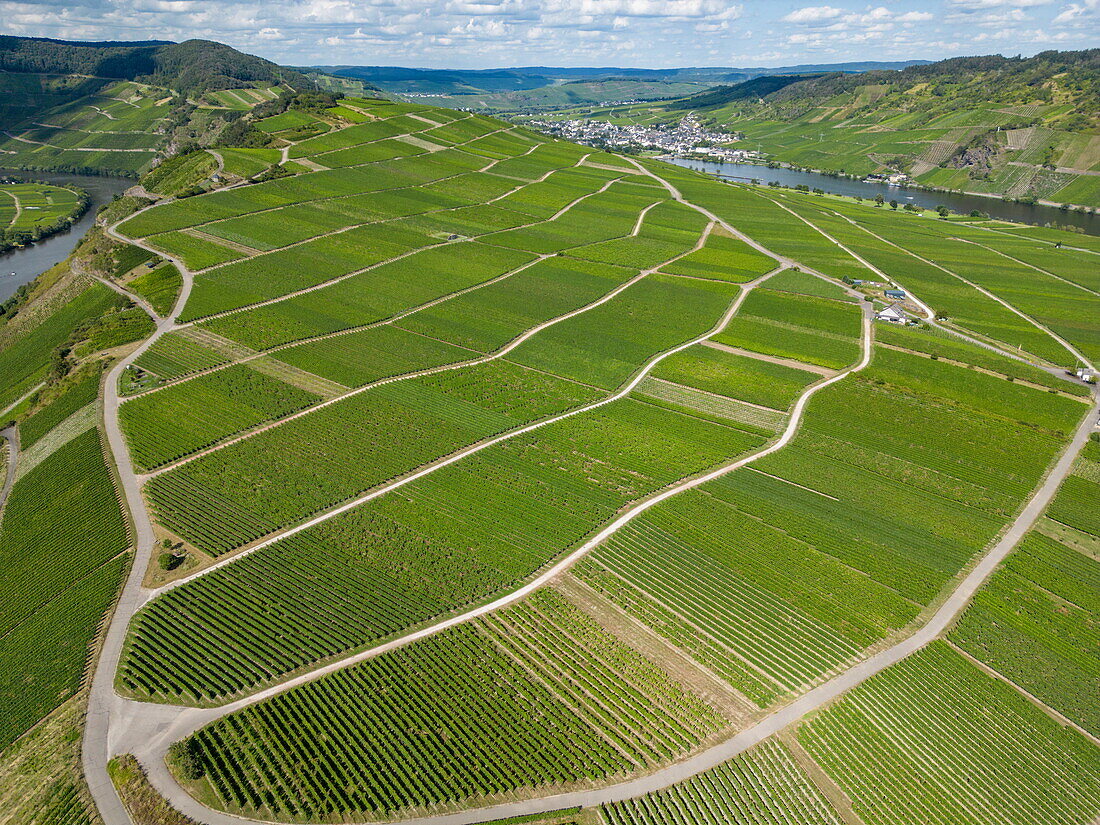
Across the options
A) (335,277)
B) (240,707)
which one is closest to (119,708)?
(240,707)

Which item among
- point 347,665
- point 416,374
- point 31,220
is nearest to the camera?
point 347,665

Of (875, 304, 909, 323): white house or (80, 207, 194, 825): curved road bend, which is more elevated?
(875, 304, 909, 323): white house

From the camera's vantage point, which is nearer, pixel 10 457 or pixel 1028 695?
pixel 1028 695

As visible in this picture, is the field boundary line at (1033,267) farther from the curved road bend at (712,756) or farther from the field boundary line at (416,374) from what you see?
the curved road bend at (712,756)

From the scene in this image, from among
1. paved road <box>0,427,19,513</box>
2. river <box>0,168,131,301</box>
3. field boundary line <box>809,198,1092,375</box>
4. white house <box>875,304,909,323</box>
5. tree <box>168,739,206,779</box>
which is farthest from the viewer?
river <box>0,168,131,301</box>

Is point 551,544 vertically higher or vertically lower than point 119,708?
higher

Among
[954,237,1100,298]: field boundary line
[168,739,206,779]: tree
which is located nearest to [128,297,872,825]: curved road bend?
[168,739,206,779]: tree

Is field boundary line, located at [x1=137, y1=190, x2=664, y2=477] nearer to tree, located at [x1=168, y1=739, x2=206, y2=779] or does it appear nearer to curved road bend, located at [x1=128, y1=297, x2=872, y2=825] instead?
curved road bend, located at [x1=128, y1=297, x2=872, y2=825]

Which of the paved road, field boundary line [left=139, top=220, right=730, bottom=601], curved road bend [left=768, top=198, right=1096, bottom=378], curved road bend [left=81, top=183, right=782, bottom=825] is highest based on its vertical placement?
curved road bend [left=768, top=198, right=1096, bottom=378]

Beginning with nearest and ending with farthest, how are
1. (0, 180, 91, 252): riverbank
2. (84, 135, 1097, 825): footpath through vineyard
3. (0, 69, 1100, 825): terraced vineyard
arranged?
(84, 135, 1097, 825): footpath through vineyard, (0, 69, 1100, 825): terraced vineyard, (0, 180, 91, 252): riverbank

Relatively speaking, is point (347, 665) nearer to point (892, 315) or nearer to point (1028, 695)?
point (1028, 695)

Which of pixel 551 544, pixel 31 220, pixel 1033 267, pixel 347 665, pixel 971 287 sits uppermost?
pixel 1033 267
